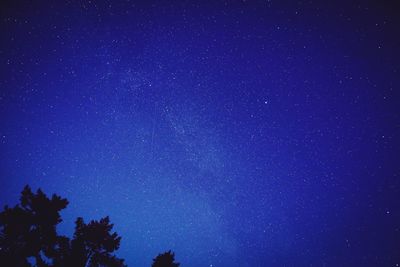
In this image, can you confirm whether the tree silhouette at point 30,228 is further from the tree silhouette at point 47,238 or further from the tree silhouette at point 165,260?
the tree silhouette at point 165,260

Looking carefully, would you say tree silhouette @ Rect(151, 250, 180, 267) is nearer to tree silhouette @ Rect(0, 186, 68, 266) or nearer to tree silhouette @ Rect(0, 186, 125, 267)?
tree silhouette @ Rect(0, 186, 125, 267)

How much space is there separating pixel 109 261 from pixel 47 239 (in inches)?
108

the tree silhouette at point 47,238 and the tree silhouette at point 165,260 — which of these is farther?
A: the tree silhouette at point 165,260

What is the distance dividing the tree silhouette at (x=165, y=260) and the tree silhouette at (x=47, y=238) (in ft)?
5.42

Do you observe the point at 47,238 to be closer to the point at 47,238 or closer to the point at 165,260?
the point at 47,238

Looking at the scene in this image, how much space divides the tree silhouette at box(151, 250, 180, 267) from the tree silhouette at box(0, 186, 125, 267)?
1652 millimetres

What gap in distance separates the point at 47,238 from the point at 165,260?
5.28 m

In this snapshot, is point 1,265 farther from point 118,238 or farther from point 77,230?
point 118,238

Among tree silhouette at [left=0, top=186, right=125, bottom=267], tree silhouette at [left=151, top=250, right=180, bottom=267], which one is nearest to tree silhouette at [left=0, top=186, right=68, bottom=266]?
tree silhouette at [left=0, top=186, right=125, bottom=267]

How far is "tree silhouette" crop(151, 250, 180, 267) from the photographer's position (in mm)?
13039

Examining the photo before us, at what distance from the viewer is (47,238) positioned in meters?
11.3

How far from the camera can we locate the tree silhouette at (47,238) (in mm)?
10805

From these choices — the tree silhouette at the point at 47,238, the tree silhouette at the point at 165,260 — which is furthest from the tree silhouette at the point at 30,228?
the tree silhouette at the point at 165,260

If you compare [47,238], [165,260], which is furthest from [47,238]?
[165,260]
